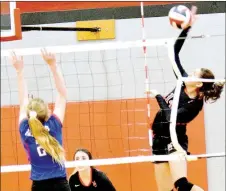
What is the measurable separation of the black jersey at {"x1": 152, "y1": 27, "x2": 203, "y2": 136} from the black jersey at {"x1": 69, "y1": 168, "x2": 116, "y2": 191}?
0.67m

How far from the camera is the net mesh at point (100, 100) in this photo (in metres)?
5.77

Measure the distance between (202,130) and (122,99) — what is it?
0.78 metres

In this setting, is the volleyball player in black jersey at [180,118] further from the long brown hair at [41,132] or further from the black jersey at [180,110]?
the long brown hair at [41,132]

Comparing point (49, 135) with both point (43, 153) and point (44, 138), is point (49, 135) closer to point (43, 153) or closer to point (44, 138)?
point (44, 138)

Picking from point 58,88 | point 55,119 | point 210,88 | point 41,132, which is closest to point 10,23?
point 58,88

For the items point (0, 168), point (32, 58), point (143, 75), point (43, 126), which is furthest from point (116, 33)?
point (43, 126)

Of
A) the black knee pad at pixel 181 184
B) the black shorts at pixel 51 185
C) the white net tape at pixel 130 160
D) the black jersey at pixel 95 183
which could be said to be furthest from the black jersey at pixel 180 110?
the black shorts at pixel 51 185

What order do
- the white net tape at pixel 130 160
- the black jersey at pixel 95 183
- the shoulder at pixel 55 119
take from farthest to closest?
the black jersey at pixel 95 183 → the white net tape at pixel 130 160 → the shoulder at pixel 55 119

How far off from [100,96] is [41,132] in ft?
7.76

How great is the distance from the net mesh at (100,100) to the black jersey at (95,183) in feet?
2.22

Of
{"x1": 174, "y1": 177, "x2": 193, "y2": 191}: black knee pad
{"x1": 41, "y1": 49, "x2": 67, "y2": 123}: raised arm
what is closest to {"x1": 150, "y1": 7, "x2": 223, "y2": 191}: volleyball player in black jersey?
{"x1": 174, "y1": 177, "x2": 193, "y2": 191}: black knee pad

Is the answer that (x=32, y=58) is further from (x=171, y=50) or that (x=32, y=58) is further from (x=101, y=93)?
(x=171, y=50)

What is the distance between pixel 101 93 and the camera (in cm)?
591

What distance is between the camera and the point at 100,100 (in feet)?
19.3
